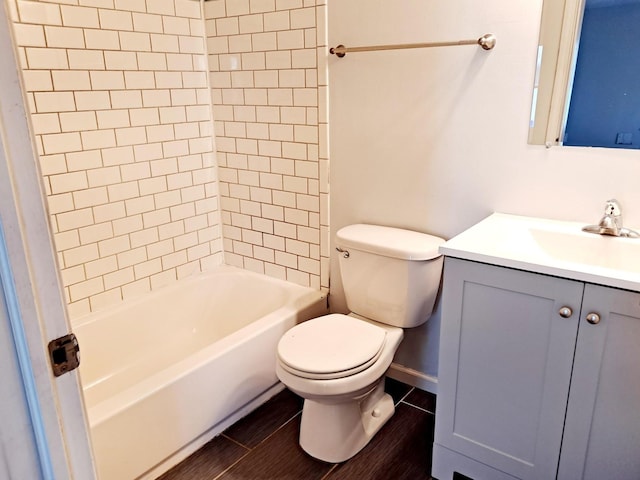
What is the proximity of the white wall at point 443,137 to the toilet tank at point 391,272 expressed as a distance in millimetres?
167

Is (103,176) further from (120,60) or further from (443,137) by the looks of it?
(443,137)

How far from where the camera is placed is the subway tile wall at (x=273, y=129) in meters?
2.26

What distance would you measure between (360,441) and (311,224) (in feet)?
3.35

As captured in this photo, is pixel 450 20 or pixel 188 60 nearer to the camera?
pixel 450 20

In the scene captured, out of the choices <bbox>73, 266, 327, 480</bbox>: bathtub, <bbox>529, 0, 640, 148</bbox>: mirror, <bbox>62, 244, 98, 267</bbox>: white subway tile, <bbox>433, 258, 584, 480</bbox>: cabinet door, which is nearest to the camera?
<bbox>433, 258, 584, 480</bbox>: cabinet door

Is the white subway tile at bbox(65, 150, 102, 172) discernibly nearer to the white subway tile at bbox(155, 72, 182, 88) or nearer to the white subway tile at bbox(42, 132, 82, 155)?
the white subway tile at bbox(42, 132, 82, 155)

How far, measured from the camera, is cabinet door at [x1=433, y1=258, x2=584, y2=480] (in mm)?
1434

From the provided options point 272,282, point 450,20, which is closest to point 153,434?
point 272,282

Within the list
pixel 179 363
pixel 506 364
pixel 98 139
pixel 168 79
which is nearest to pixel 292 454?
pixel 179 363

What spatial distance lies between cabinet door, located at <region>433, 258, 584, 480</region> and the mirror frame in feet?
2.04

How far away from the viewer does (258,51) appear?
2.38 meters

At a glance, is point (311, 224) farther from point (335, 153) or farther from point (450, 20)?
point (450, 20)

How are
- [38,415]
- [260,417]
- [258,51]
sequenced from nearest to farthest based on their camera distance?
[38,415]
[260,417]
[258,51]

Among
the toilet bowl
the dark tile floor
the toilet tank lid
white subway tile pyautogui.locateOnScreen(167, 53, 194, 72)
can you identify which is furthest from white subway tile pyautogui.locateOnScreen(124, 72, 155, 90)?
the dark tile floor
